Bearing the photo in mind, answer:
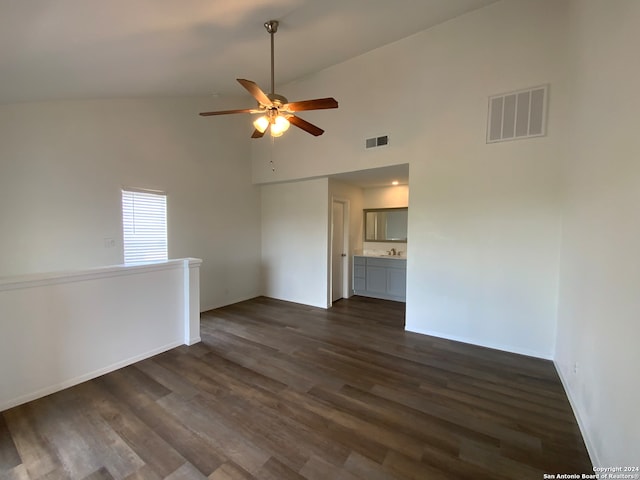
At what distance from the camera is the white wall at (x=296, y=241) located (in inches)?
198

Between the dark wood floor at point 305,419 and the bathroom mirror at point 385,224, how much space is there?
293cm

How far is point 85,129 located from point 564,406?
19.2 ft

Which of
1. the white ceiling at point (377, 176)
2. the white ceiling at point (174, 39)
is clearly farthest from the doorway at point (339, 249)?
the white ceiling at point (174, 39)

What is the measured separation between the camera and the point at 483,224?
11.0ft

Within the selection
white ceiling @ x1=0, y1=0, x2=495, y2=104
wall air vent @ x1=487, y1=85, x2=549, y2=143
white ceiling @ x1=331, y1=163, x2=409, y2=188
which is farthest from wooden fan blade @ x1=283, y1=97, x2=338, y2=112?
wall air vent @ x1=487, y1=85, x2=549, y2=143

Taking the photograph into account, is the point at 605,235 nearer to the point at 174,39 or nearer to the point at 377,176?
the point at 377,176

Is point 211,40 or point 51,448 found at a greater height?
point 211,40

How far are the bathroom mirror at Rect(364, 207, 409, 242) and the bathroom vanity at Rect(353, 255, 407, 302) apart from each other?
0.64m

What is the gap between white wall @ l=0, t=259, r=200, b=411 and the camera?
7.29 feet

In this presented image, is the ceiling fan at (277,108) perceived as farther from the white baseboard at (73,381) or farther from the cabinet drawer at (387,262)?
the cabinet drawer at (387,262)

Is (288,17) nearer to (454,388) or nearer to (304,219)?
(304,219)

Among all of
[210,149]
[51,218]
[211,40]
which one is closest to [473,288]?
[211,40]

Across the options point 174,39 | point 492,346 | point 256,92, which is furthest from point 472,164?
point 174,39

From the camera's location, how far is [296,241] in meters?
5.38
